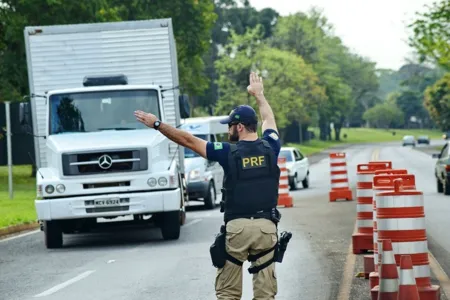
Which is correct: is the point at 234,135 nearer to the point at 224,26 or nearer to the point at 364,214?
the point at 364,214

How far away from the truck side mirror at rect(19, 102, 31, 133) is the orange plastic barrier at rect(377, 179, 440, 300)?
33.7 feet

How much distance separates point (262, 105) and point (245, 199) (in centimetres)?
108

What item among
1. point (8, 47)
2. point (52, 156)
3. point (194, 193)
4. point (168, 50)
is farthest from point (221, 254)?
point (8, 47)

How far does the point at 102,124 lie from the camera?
19.6m

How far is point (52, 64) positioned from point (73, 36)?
2.04ft

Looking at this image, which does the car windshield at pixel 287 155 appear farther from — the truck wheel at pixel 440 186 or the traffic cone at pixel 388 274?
the traffic cone at pixel 388 274

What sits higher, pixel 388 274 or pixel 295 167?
pixel 388 274

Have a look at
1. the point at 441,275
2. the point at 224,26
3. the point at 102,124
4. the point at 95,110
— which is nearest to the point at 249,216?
the point at 441,275

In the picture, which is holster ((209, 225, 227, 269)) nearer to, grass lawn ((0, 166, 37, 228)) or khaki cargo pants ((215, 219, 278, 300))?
khaki cargo pants ((215, 219, 278, 300))

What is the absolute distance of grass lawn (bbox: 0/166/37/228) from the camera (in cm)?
2571

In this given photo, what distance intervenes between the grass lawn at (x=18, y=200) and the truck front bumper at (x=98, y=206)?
508 cm

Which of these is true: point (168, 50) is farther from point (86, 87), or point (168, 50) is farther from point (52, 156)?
point (52, 156)

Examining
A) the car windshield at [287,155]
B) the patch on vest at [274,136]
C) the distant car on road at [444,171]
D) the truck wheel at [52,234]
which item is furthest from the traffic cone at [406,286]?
the car windshield at [287,155]

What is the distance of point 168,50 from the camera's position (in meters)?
20.8
